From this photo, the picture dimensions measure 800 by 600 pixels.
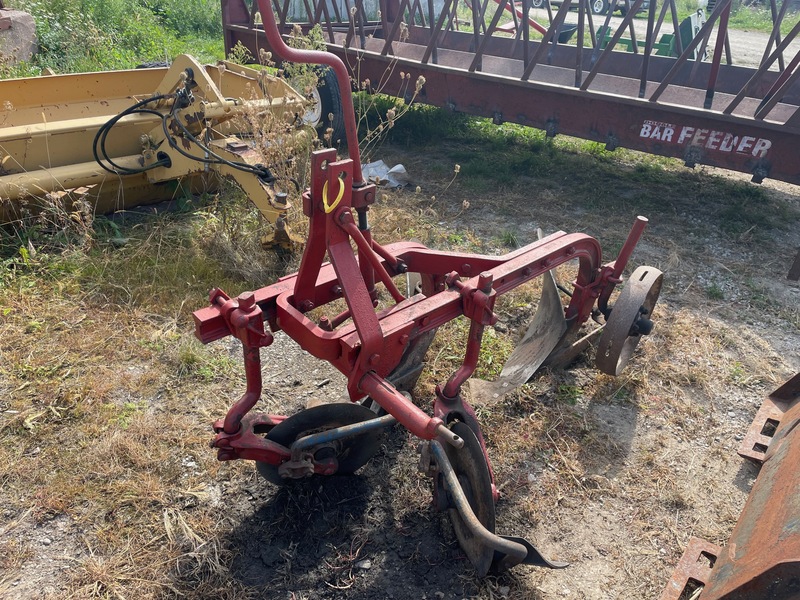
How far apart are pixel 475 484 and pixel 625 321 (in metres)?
1.30

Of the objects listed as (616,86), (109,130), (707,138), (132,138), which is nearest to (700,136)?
(707,138)

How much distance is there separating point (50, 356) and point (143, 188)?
1759 millimetres

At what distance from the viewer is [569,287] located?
4.10 meters

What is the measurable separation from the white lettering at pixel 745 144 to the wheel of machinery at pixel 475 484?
3.61m

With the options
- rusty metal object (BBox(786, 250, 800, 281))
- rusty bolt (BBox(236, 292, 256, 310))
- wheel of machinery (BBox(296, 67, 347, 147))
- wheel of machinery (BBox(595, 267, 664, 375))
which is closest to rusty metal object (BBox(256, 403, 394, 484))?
rusty bolt (BBox(236, 292, 256, 310))

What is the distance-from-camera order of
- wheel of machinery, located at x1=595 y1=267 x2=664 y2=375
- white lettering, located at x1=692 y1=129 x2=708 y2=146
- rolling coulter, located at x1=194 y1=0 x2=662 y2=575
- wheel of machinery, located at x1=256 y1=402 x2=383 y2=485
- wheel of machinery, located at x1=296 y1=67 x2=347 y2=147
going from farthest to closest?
wheel of machinery, located at x1=296 y1=67 x2=347 y2=147 < white lettering, located at x1=692 y1=129 x2=708 y2=146 < wheel of machinery, located at x1=595 y1=267 x2=664 y2=375 < wheel of machinery, located at x1=256 y1=402 x2=383 y2=485 < rolling coulter, located at x1=194 y1=0 x2=662 y2=575

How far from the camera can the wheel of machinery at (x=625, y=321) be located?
2.98 meters

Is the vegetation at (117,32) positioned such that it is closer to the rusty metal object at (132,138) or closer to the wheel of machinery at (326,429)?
the rusty metal object at (132,138)

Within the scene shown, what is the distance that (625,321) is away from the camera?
2977 millimetres

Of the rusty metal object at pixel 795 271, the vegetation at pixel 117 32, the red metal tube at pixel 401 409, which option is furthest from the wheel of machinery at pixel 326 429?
the vegetation at pixel 117 32

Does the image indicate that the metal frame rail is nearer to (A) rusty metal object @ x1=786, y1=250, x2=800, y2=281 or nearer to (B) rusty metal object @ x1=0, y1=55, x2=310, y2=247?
(A) rusty metal object @ x1=786, y1=250, x2=800, y2=281

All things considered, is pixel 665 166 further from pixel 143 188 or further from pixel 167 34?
pixel 167 34

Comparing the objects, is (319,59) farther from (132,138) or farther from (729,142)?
(729,142)

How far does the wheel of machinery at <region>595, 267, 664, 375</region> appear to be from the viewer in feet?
9.79
